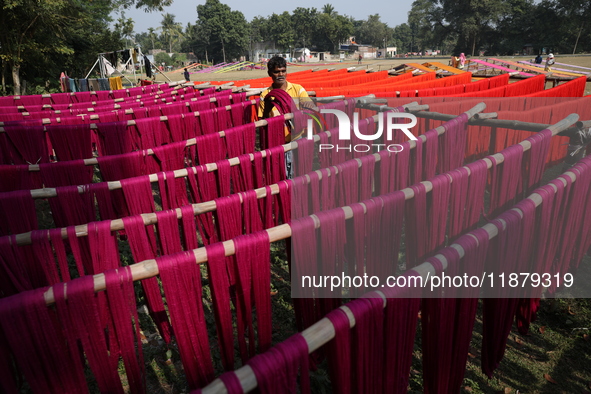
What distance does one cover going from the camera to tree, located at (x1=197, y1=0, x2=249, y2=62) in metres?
77.0

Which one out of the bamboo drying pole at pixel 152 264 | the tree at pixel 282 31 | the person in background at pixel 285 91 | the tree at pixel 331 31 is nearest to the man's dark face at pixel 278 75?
the person in background at pixel 285 91

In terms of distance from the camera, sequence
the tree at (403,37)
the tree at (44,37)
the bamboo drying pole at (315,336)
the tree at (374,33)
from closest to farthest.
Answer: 1. the bamboo drying pole at (315,336)
2. the tree at (44,37)
3. the tree at (374,33)
4. the tree at (403,37)

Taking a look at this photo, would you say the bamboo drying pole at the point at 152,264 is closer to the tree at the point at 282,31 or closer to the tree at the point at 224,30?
the tree at the point at 224,30

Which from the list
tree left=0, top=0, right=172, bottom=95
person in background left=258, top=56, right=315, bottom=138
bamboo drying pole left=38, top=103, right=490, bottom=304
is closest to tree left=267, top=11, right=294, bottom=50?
tree left=0, top=0, right=172, bottom=95

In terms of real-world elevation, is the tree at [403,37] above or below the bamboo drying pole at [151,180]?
above

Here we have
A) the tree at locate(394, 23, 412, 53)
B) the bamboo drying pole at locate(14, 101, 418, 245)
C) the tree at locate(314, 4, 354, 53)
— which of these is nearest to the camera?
the bamboo drying pole at locate(14, 101, 418, 245)

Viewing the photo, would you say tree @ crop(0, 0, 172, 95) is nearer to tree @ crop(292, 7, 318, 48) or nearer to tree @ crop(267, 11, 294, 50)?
tree @ crop(267, 11, 294, 50)

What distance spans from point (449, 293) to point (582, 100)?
248 inches

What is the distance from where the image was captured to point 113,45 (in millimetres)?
29453

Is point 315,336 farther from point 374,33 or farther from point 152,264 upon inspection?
point 374,33

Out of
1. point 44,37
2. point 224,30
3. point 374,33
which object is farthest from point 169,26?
point 44,37

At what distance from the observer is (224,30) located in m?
76.9

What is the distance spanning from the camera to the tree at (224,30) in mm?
77000

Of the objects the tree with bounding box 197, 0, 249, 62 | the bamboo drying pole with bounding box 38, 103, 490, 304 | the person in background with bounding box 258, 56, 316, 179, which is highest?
the tree with bounding box 197, 0, 249, 62
